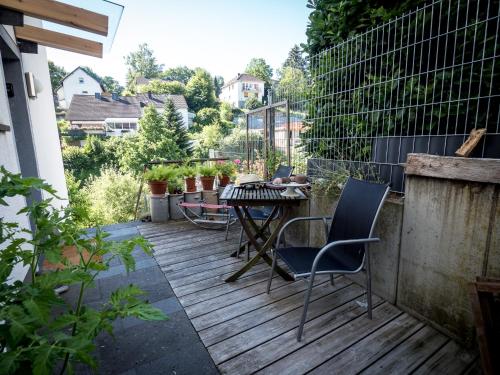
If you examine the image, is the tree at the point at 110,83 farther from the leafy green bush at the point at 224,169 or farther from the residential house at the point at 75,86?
the leafy green bush at the point at 224,169

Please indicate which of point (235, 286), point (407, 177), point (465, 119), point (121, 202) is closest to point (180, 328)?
point (235, 286)

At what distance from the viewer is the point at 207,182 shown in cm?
475

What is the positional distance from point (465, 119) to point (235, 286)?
2.26 metres

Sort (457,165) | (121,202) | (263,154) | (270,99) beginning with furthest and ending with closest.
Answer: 1. (121,202)
2. (263,154)
3. (270,99)
4. (457,165)

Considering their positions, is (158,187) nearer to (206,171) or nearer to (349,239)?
(206,171)

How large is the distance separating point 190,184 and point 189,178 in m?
0.11

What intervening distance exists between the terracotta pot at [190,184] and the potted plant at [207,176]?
146mm

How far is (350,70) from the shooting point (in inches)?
110

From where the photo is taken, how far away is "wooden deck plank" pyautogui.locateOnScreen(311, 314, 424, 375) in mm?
1549

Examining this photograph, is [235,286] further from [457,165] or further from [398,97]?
[398,97]

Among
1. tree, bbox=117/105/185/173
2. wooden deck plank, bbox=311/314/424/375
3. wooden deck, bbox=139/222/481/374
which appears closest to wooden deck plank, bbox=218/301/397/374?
wooden deck, bbox=139/222/481/374

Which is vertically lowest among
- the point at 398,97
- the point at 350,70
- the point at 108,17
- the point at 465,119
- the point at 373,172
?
the point at 373,172

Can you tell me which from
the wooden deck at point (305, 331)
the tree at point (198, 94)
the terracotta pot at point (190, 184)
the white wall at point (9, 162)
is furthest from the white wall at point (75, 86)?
the wooden deck at point (305, 331)

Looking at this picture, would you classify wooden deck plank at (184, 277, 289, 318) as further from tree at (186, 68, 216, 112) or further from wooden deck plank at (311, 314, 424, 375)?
tree at (186, 68, 216, 112)
